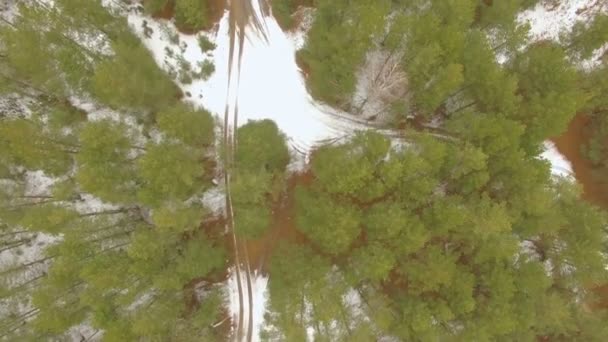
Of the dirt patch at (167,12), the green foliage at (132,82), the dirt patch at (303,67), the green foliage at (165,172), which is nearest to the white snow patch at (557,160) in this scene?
the dirt patch at (303,67)

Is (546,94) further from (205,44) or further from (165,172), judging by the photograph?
(165,172)

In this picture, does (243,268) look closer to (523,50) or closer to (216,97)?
(216,97)

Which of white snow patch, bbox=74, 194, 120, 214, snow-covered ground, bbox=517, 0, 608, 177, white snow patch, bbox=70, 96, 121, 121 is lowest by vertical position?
white snow patch, bbox=74, 194, 120, 214

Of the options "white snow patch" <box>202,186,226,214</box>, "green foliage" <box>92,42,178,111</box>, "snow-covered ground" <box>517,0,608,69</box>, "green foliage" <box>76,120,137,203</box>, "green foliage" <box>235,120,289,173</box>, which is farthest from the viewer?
"snow-covered ground" <box>517,0,608,69</box>

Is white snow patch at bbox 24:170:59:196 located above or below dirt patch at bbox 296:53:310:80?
below

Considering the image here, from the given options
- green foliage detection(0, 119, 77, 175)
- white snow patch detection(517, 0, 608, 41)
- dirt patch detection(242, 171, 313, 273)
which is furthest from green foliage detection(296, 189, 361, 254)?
white snow patch detection(517, 0, 608, 41)

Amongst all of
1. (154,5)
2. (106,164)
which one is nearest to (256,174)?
(106,164)

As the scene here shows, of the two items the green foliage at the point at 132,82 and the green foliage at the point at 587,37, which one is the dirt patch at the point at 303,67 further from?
the green foliage at the point at 587,37

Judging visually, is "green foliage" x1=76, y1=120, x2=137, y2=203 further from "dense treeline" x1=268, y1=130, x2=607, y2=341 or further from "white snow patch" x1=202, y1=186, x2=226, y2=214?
"dense treeline" x1=268, y1=130, x2=607, y2=341
